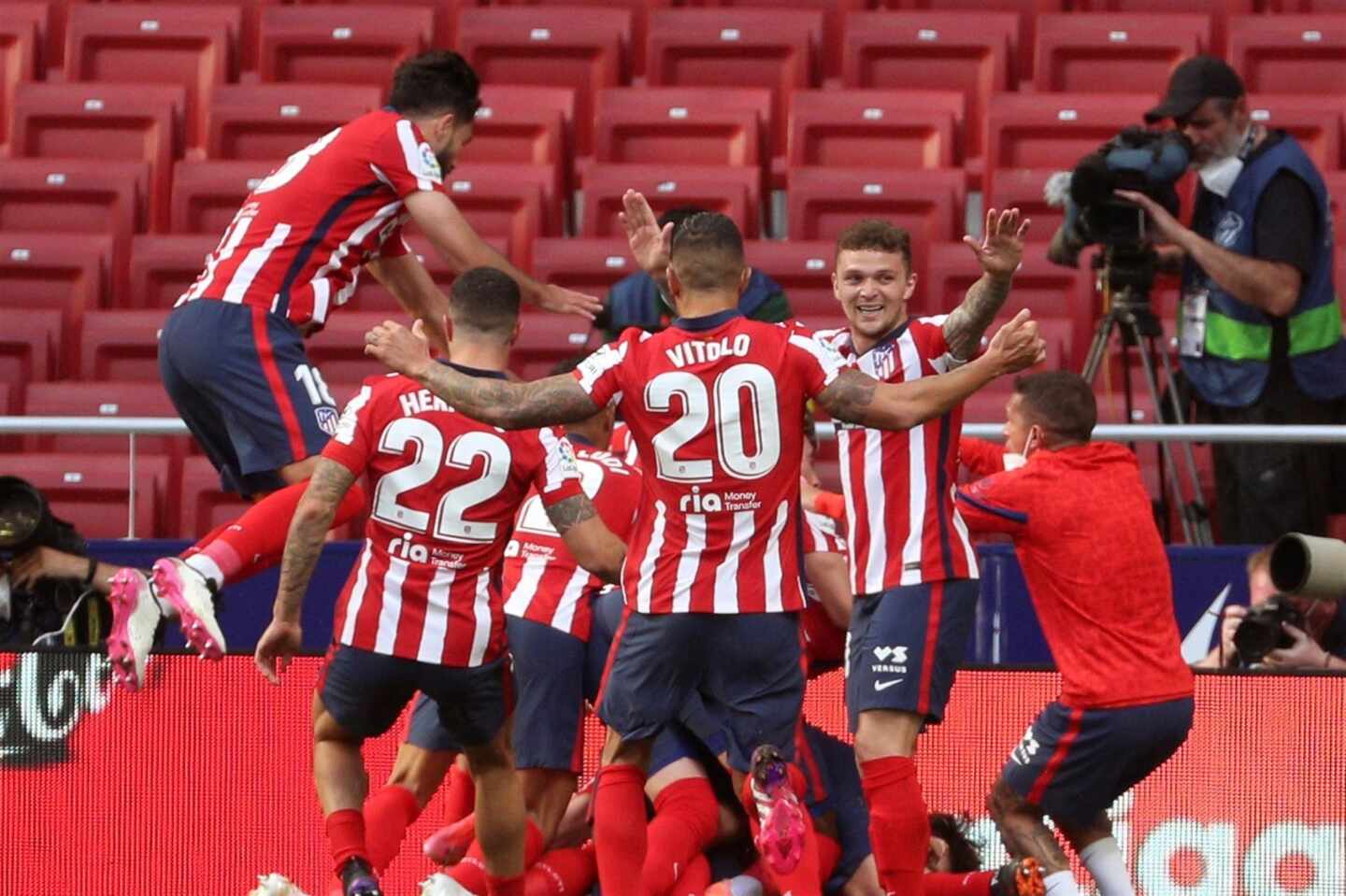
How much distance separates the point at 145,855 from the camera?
6.87 meters

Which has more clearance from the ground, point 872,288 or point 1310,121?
point 1310,121

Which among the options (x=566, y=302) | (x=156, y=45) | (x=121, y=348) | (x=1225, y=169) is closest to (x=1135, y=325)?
(x=1225, y=169)

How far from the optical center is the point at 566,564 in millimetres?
6852

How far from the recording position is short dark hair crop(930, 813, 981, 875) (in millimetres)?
6867

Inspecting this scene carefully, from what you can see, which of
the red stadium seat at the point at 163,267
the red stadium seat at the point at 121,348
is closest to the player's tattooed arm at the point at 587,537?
the red stadium seat at the point at 121,348

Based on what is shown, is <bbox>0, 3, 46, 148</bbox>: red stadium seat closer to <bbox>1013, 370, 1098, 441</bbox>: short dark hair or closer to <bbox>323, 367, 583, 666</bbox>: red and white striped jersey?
<bbox>323, 367, 583, 666</bbox>: red and white striped jersey

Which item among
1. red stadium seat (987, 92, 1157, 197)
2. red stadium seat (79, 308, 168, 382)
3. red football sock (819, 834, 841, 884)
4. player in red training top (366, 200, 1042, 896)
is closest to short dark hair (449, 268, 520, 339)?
player in red training top (366, 200, 1042, 896)

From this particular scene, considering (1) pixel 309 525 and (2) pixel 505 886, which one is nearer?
(1) pixel 309 525

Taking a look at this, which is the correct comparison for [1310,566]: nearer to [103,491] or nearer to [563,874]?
[563,874]

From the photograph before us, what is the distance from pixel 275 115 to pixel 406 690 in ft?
16.3

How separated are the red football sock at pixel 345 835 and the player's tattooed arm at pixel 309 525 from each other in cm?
58

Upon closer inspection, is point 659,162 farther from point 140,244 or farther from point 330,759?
point 330,759

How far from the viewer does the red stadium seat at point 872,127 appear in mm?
10180

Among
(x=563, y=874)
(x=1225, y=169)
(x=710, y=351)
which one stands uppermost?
(x=1225, y=169)
